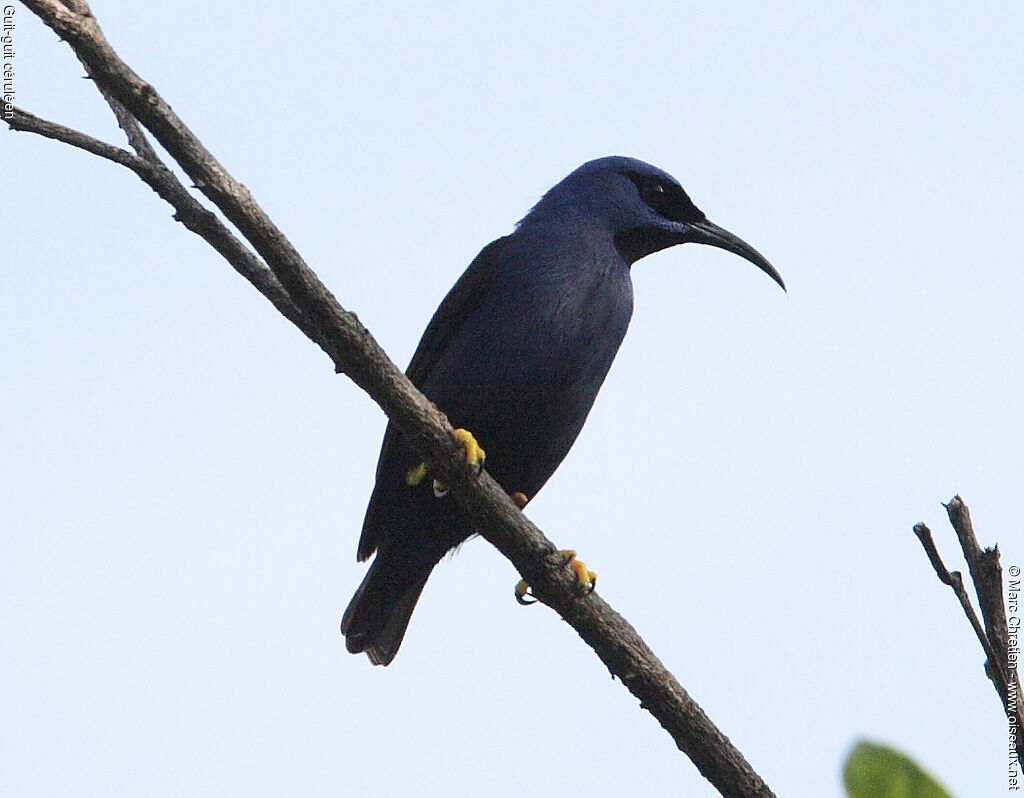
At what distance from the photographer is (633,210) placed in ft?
21.6

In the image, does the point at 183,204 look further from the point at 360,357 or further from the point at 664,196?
the point at 664,196

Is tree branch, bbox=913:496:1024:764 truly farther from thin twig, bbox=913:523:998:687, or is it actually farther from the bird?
the bird

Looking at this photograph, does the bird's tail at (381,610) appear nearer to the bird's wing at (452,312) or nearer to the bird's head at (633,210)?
the bird's wing at (452,312)

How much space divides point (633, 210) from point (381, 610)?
91.9 inches

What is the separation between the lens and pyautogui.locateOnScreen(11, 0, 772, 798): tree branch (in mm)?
3377

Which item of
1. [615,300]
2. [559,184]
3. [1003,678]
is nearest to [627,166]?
[559,184]

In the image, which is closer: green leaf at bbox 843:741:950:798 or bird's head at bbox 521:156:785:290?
green leaf at bbox 843:741:950:798

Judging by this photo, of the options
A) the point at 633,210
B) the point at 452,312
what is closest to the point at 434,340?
the point at 452,312

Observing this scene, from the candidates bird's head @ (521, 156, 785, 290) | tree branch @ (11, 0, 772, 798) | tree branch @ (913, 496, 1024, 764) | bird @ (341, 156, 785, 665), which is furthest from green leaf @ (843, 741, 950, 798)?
bird's head @ (521, 156, 785, 290)

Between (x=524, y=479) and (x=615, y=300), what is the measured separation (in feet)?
2.90

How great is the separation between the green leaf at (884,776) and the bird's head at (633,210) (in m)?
4.60

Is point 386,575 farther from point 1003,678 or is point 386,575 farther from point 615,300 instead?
point 1003,678

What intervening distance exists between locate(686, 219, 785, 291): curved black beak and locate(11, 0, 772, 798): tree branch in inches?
118

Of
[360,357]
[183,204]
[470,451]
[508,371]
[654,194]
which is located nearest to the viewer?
[360,357]
